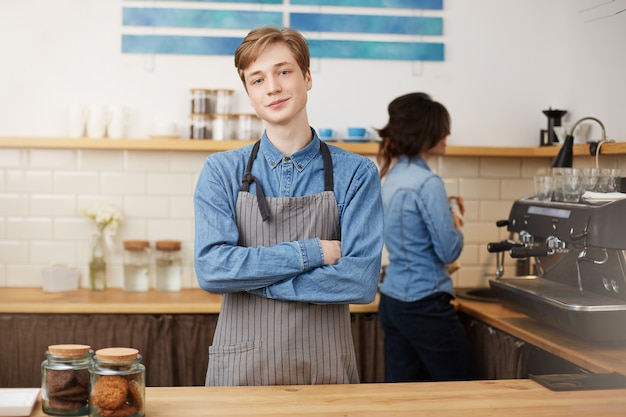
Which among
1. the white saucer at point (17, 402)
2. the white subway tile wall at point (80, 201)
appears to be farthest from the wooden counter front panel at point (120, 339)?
the white saucer at point (17, 402)

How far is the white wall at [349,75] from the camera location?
4246mm

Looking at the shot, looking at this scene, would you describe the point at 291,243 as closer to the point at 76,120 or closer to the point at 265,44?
→ the point at 265,44

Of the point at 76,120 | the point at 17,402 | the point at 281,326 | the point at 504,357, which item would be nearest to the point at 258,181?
the point at 281,326

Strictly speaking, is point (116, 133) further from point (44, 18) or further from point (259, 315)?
point (259, 315)

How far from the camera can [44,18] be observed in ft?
14.0

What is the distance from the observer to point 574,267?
3062 millimetres

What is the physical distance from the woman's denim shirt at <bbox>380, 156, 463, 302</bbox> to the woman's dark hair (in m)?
0.06

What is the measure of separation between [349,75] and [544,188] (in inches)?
59.9

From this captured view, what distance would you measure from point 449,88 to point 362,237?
2.31m

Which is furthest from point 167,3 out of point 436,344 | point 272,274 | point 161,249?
point 272,274

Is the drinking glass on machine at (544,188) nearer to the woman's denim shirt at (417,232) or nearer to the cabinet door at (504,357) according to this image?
the woman's denim shirt at (417,232)

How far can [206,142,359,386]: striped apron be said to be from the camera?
229cm

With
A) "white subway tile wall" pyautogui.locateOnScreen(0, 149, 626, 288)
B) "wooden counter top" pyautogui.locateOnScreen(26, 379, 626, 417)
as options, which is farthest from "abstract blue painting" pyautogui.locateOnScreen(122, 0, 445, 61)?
"wooden counter top" pyautogui.locateOnScreen(26, 379, 626, 417)

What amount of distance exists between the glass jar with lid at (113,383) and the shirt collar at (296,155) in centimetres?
84
